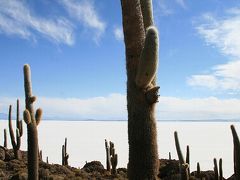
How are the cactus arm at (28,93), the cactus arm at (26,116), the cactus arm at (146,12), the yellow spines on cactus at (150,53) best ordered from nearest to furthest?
1. the yellow spines on cactus at (150,53)
2. the cactus arm at (26,116)
3. the cactus arm at (28,93)
4. the cactus arm at (146,12)

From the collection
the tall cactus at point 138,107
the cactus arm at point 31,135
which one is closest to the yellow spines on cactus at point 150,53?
the tall cactus at point 138,107

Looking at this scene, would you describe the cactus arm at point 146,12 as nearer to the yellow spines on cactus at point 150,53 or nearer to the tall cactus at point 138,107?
the tall cactus at point 138,107

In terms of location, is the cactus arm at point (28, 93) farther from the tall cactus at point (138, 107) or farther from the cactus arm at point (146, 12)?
the cactus arm at point (146, 12)

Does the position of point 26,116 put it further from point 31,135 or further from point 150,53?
point 150,53

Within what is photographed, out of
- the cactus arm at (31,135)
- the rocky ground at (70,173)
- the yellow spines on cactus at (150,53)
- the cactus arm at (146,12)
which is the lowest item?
the rocky ground at (70,173)

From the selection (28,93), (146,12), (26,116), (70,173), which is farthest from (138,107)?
(70,173)

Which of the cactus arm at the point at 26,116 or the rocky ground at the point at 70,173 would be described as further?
the rocky ground at the point at 70,173

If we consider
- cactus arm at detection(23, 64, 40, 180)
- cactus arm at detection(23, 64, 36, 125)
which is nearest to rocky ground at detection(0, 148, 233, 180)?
cactus arm at detection(23, 64, 40, 180)

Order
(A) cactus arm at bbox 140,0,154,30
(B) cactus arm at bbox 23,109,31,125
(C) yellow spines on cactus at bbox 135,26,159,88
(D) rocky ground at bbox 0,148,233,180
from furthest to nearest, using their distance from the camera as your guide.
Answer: (D) rocky ground at bbox 0,148,233,180 < (A) cactus arm at bbox 140,0,154,30 < (B) cactus arm at bbox 23,109,31,125 < (C) yellow spines on cactus at bbox 135,26,159,88

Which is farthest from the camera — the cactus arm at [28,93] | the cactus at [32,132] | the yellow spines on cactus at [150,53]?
the cactus arm at [28,93]

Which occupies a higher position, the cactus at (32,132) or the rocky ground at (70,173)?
the cactus at (32,132)

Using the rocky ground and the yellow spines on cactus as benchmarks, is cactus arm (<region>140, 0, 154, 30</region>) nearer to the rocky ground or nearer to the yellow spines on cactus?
the yellow spines on cactus

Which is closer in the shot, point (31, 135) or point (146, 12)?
point (31, 135)

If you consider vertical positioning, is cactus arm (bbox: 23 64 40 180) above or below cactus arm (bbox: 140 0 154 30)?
below
